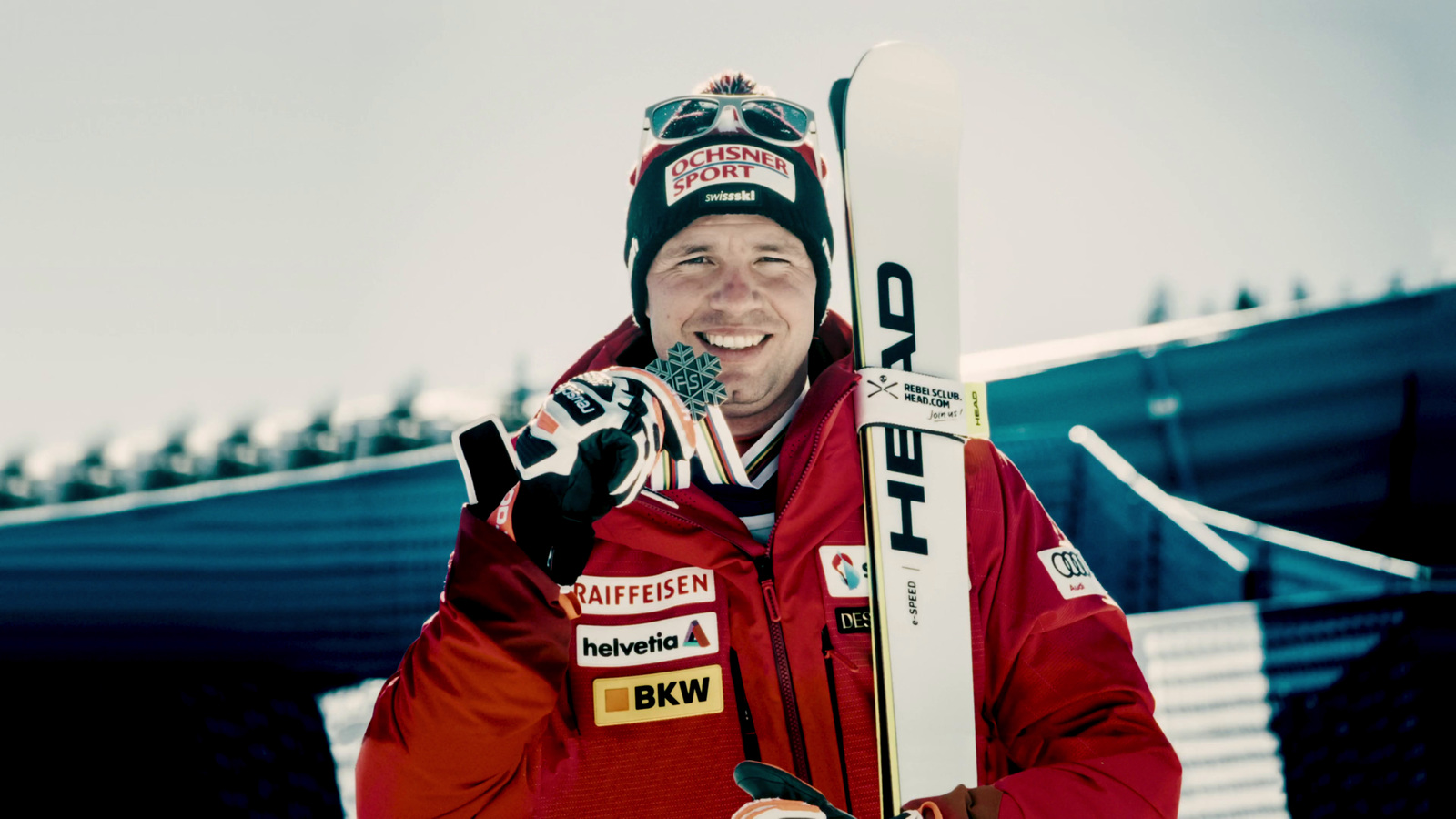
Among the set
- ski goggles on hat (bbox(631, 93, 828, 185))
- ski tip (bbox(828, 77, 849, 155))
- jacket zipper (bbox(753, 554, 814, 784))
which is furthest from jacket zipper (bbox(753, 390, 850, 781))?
ski goggles on hat (bbox(631, 93, 828, 185))

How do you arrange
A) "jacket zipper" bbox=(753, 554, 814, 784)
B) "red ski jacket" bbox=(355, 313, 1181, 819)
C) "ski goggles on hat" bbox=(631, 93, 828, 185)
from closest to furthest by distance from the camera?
1. "red ski jacket" bbox=(355, 313, 1181, 819)
2. "jacket zipper" bbox=(753, 554, 814, 784)
3. "ski goggles on hat" bbox=(631, 93, 828, 185)

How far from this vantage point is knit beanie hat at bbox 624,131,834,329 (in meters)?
1.96

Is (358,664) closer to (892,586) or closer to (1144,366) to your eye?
(892,586)

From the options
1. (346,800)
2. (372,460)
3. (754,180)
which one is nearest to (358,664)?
(372,460)

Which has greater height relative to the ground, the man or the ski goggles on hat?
the ski goggles on hat

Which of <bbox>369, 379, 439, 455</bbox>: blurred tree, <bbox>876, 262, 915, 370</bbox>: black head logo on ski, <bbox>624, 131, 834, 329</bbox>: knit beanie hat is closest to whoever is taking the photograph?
<bbox>876, 262, 915, 370</bbox>: black head logo on ski

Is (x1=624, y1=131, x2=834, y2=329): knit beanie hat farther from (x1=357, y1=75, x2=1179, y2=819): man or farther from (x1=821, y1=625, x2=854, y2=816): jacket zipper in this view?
(x1=821, y1=625, x2=854, y2=816): jacket zipper

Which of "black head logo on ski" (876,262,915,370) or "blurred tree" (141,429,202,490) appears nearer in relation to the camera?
"black head logo on ski" (876,262,915,370)

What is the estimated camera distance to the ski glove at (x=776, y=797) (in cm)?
125

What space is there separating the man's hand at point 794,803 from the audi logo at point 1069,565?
19.1 inches

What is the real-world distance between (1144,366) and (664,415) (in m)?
4.89

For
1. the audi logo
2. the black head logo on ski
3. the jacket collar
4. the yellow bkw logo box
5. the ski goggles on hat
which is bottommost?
the yellow bkw logo box

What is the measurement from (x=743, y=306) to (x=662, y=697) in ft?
2.67

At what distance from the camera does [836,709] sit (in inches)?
62.4
